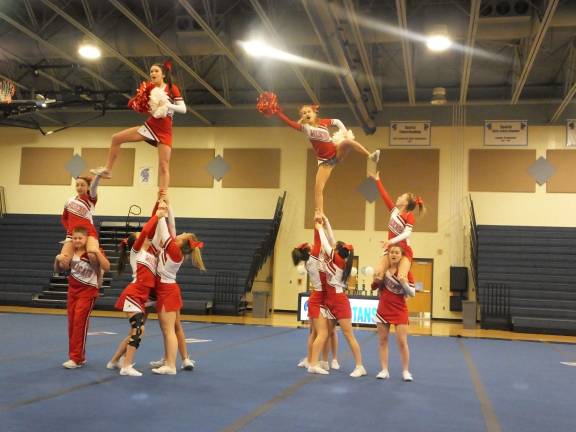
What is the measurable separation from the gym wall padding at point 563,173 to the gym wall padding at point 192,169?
9704mm

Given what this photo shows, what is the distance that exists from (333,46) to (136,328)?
290 inches

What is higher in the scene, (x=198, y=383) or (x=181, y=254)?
(x=181, y=254)

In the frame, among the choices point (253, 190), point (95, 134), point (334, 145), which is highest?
point (95, 134)

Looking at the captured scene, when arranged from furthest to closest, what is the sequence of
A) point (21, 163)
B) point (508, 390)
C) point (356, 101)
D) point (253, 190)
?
point (21, 163)
point (253, 190)
point (356, 101)
point (508, 390)

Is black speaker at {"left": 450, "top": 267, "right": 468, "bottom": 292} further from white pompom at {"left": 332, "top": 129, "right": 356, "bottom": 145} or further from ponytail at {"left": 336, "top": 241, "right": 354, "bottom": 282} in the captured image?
white pompom at {"left": 332, "top": 129, "right": 356, "bottom": 145}

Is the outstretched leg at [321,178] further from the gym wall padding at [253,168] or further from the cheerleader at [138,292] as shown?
the gym wall padding at [253,168]

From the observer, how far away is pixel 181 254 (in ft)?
18.6

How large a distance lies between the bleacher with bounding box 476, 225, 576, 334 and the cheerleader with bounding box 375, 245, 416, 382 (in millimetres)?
8270

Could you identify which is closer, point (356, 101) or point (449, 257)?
point (356, 101)

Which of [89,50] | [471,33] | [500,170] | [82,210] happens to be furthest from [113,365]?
[500,170]

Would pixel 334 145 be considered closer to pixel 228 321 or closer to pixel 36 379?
pixel 36 379

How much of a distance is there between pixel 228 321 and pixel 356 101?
624cm

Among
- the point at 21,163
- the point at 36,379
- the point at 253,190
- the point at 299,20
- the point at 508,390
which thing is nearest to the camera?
the point at 36,379

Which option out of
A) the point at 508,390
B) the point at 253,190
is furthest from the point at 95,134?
the point at 508,390
